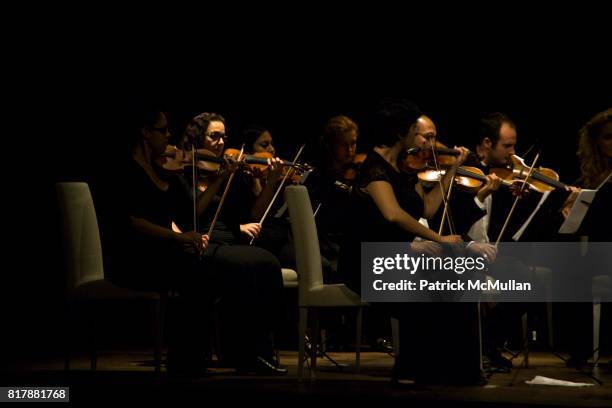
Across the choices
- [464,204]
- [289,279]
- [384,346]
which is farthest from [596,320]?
[289,279]

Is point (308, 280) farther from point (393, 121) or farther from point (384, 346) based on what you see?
point (384, 346)

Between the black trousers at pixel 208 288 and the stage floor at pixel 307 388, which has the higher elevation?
the black trousers at pixel 208 288

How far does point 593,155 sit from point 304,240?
4.77 ft

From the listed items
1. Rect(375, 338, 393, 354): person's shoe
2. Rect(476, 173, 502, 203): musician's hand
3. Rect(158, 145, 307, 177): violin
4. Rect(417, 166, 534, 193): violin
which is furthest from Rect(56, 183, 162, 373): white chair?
Rect(375, 338, 393, 354): person's shoe

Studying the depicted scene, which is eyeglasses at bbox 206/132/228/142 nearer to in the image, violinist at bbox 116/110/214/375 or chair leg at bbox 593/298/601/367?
violinist at bbox 116/110/214/375

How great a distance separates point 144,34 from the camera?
18.4 feet

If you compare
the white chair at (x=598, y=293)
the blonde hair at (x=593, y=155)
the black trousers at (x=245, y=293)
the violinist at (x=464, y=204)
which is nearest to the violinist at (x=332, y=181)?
the violinist at (x=464, y=204)

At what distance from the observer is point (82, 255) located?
3.92 m

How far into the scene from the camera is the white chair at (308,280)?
3730 millimetres

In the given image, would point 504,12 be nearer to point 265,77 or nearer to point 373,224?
point 265,77

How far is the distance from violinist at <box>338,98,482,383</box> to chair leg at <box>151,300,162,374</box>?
712 millimetres

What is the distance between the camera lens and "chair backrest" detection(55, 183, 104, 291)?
3887 mm

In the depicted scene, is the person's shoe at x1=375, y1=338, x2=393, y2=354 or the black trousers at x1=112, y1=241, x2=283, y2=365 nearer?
the black trousers at x1=112, y1=241, x2=283, y2=365

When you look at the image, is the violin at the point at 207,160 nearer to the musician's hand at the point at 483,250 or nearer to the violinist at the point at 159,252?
the violinist at the point at 159,252
